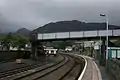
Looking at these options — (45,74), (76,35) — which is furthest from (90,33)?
(45,74)

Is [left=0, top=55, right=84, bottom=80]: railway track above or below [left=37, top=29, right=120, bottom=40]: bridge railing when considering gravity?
below

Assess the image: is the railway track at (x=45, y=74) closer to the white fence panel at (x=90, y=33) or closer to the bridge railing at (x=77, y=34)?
the bridge railing at (x=77, y=34)

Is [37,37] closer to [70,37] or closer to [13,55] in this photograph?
[70,37]

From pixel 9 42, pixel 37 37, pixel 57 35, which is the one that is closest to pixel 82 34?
pixel 57 35

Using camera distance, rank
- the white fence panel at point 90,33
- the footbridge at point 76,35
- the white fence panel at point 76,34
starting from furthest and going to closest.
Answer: the white fence panel at point 76,34, the white fence panel at point 90,33, the footbridge at point 76,35

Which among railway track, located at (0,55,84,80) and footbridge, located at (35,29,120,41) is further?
footbridge, located at (35,29,120,41)

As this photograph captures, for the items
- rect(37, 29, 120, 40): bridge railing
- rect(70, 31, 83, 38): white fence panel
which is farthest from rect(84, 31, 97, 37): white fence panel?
rect(70, 31, 83, 38): white fence panel

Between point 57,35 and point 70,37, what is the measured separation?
4.47m

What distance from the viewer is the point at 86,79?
1121 inches

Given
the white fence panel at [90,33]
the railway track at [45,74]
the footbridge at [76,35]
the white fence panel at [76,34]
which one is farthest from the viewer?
the white fence panel at [76,34]

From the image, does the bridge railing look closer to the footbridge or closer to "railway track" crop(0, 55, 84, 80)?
the footbridge

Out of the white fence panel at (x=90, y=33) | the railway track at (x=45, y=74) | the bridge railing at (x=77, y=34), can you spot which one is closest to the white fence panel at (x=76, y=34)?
the bridge railing at (x=77, y=34)

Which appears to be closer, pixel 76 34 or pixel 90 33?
pixel 90 33

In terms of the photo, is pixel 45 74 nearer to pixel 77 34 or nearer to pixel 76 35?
pixel 76 35
